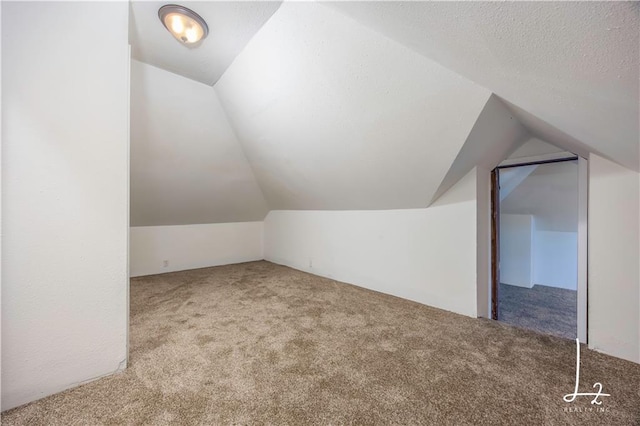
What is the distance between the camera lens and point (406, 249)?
102 inches

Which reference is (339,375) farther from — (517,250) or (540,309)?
(517,250)

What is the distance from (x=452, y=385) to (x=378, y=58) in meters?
1.87

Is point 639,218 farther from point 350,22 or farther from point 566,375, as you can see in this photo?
point 350,22

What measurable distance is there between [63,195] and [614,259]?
3283 millimetres

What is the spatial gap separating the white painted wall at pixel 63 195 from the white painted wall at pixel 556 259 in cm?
556

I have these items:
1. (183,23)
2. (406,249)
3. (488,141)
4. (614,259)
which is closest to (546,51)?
(488,141)

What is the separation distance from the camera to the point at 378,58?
4.58 ft

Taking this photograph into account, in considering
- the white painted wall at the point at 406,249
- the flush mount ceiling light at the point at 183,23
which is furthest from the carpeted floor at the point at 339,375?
the flush mount ceiling light at the point at 183,23

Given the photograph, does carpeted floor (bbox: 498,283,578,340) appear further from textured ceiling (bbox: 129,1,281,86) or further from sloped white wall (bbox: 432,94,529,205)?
textured ceiling (bbox: 129,1,281,86)

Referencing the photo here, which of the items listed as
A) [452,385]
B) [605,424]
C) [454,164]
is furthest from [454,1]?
[605,424]

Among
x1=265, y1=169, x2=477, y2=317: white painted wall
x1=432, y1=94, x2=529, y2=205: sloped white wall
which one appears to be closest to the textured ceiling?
x1=432, y1=94, x2=529, y2=205: sloped white wall

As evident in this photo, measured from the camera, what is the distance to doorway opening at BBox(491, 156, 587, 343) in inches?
123

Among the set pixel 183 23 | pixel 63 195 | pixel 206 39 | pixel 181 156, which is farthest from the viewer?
pixel 181 156

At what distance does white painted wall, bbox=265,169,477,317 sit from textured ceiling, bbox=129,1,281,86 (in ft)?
6.84
